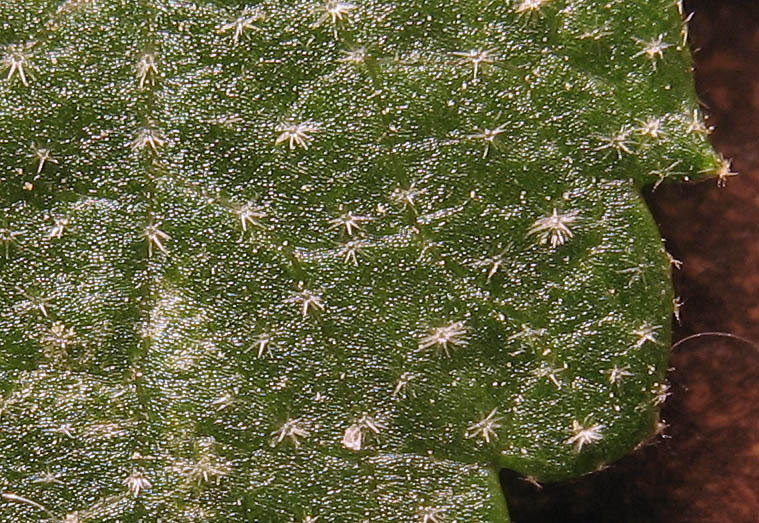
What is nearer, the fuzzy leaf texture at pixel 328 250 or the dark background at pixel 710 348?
the fuzzy leaf texture at pixel 328 250

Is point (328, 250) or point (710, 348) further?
point (710, 348)

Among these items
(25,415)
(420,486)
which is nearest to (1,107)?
(25,415)

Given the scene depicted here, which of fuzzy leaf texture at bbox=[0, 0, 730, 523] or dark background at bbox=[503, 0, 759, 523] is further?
dark background at bbox=[503, 0, 759, 523]

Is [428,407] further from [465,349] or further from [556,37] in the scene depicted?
[556,37]
